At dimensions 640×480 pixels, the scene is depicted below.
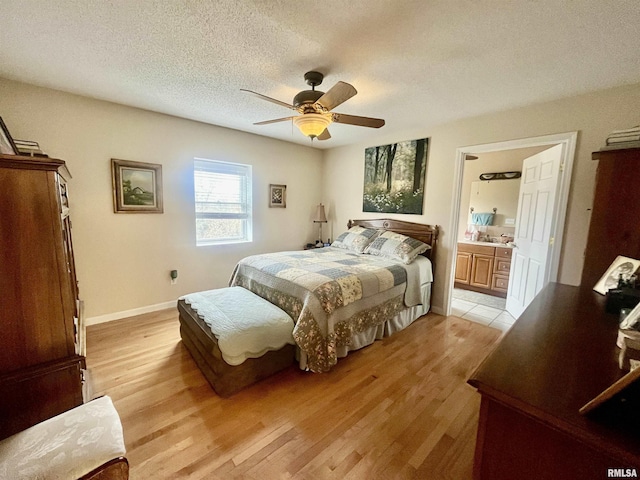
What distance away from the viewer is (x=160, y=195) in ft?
10.4

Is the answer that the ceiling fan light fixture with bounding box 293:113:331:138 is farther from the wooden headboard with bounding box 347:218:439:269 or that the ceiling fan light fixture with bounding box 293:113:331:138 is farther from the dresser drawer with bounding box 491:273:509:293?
the dresser drawer with bounding box 491:273:509:293

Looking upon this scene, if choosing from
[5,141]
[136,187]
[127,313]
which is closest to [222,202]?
[136,187]

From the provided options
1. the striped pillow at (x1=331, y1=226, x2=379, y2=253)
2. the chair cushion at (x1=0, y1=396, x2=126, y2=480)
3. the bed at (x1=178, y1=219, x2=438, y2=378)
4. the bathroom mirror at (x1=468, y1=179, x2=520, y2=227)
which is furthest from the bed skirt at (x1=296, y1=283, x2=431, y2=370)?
the bathroom mirror at (x1=468, y1=179, x2=520, y2=227)

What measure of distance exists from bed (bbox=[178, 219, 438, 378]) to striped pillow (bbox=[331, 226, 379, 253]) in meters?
0.02

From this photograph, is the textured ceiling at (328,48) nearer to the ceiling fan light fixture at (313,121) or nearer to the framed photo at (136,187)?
the ceiling fan light fixture at (313,121)

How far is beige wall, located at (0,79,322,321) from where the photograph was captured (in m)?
2.51

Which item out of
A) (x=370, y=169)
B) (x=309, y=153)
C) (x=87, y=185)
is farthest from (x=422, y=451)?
(x=309, y=153)

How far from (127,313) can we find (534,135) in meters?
4.93

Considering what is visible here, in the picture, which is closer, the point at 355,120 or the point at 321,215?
the point at 355,120

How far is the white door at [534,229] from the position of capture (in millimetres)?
2623

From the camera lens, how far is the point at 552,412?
64 cm

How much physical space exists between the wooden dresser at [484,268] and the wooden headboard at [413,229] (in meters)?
1.46

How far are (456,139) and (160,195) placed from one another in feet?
12.2

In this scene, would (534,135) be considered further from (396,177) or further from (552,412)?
(552,412)
